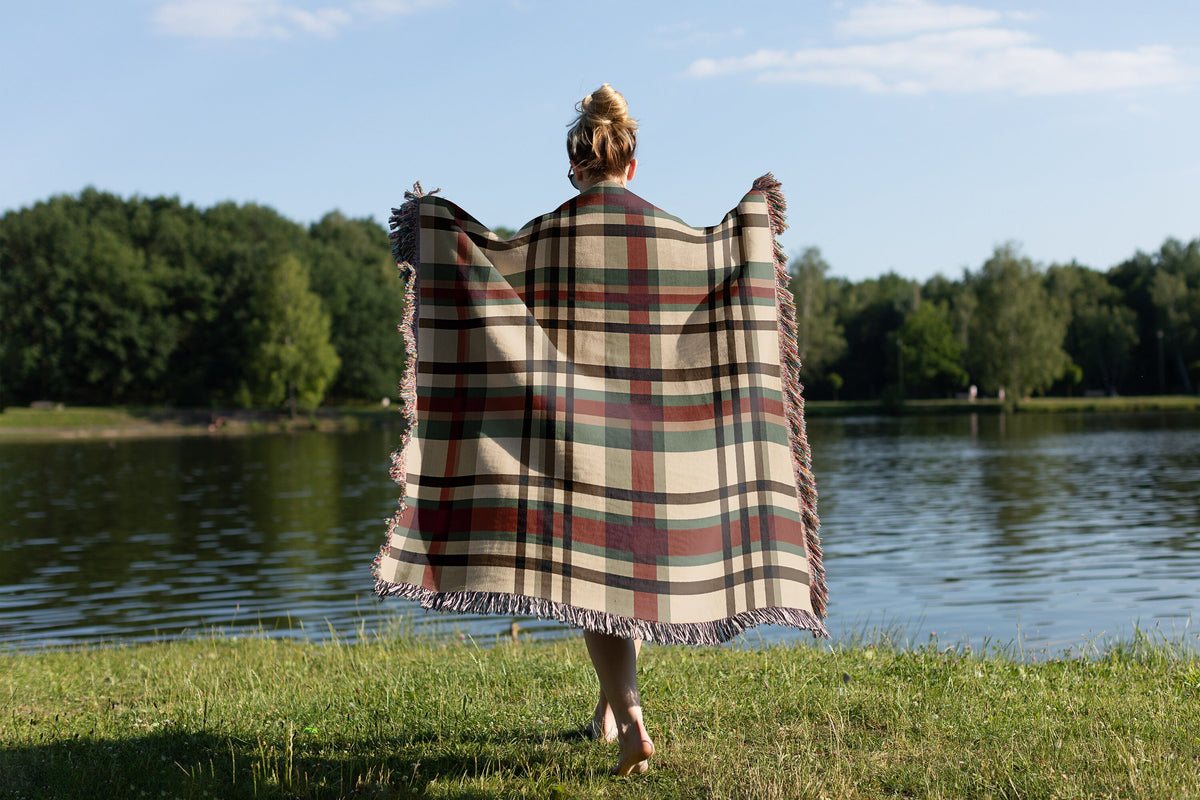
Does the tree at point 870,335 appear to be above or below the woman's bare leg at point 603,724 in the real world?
above

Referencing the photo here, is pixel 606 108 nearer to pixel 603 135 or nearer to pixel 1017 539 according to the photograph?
pixel 603 135

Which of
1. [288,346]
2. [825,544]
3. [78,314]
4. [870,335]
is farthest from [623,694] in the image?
[870,335]

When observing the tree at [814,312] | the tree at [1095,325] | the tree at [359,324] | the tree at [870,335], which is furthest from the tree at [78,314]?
the tree at [1095,325]

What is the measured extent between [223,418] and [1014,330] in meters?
51.4

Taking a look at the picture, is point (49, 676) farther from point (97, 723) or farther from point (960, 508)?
point (960, 508)

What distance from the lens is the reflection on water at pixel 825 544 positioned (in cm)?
1126

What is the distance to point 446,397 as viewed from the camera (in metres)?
3.62

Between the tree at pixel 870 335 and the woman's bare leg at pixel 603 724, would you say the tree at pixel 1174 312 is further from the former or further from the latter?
the woman's bare leg at pixel 603 724

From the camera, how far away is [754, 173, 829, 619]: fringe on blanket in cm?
369

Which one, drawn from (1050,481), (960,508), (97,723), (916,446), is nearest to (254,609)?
(97,723)

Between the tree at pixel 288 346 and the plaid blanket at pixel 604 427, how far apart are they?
60615 millimetres

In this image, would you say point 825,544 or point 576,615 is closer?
point 576,615

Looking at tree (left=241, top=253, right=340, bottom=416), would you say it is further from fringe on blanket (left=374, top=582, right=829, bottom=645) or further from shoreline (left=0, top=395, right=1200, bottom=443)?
fringe on blanket (left=374, top=582, right=829, bottom=645)

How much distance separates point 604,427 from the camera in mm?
3547
